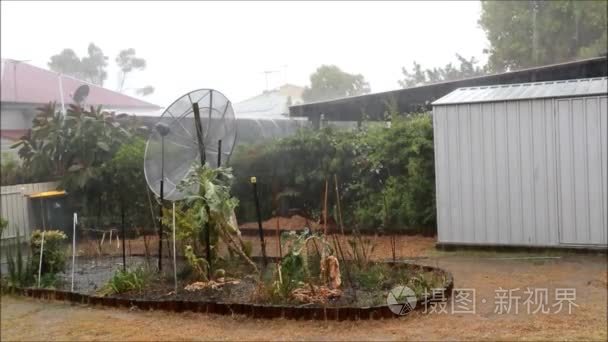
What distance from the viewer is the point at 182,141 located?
7648mm

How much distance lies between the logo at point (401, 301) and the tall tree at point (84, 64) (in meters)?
3.70

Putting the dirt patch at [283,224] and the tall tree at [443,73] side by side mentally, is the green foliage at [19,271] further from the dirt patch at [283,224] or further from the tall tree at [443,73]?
the tall tree at [443,73]

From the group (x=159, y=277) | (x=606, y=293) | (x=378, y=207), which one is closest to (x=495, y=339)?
(x=606, y=293)

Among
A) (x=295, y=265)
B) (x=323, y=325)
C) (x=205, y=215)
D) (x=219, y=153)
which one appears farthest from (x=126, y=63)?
(x=323, y=325)

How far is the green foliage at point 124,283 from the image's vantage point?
22.7 feet

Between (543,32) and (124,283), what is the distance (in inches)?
518

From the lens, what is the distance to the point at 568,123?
28.2 ft

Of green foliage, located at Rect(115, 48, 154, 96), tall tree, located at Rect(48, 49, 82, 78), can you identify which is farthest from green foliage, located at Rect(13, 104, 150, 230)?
tall tree, located at Rect(48, 49, 82, 78)

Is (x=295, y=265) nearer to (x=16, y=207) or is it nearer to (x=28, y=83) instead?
(x=28, y=83)

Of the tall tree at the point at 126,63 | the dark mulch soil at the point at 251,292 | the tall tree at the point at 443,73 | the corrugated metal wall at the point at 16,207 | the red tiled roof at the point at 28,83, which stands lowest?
the dark mulch soil at the point at 251,292

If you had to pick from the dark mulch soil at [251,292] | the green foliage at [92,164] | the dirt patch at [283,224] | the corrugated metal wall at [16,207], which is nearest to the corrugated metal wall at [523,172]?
the dark mulch soil at [251,292]

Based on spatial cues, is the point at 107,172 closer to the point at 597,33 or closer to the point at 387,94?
the point at 387,94

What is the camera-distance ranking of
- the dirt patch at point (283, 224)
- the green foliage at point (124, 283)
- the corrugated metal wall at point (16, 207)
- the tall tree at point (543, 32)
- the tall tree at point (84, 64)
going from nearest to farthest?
the tall tree at point (84, 64)
the green foliage at point (124, 283)
the corrugated metal wall at point (16, 207)
the dirt patch at point (283, 224)
the tall tree at point (543, 32)

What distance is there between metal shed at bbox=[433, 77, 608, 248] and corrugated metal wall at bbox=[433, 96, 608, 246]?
0.01 m
